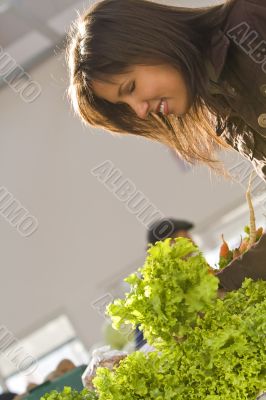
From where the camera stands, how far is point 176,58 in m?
1.69

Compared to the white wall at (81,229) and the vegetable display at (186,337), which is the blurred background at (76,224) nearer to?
the white wall at (81,229)

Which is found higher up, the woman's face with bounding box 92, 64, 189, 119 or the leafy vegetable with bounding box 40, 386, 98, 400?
the woman's face with bounding box 92, 64, 189, 119

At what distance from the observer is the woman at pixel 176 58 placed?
1682 millimetres

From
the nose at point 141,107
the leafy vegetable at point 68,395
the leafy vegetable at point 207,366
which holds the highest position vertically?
the nose at point 141,107

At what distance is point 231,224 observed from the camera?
8.14m

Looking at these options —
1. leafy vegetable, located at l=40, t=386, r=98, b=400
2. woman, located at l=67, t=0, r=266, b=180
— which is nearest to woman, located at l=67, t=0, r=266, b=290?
woman, located at l=67, t=0, r=266, b=180

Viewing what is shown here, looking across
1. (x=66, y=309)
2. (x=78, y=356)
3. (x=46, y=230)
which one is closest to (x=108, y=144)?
(x=46, y=230)

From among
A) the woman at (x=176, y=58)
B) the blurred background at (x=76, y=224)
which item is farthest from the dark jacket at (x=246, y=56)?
the blurred background at (x=76, y=224)

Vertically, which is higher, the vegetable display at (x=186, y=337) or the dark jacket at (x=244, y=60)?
the dark jacket at (x=244, y=60)

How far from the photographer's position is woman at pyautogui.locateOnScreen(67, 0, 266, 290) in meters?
1.68

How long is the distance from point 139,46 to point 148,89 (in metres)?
0.10

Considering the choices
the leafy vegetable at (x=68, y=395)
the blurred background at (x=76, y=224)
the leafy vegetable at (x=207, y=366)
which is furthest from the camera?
the blurred background at (x=76, y=224)

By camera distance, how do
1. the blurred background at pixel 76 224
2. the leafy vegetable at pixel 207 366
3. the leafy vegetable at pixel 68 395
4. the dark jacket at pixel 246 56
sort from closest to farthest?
the leafy vegetable at pixel 207 366 < the leafy vegetable at pixel 68 395 < the dark jacket at pixel 246 56 < the blurred background at pixel 76 224

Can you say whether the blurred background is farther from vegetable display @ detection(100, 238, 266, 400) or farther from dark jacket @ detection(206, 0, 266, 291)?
vegetable display @ detection(100, 238, 266, 400)
